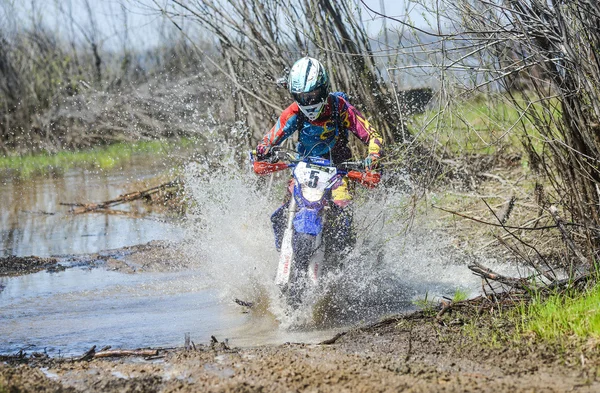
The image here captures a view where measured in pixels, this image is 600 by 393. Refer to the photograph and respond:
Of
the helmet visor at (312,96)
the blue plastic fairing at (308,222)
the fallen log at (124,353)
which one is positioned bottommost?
the fallen log at (124,353)

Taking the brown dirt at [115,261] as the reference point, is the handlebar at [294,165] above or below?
above

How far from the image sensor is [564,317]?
5.12m

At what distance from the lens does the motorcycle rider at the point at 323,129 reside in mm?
6723

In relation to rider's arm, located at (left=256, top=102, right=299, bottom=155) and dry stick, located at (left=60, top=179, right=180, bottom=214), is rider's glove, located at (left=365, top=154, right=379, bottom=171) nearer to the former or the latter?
rider's arm, located at (left=256, top=102, right=299, bottom=155)

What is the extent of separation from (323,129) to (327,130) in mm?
35

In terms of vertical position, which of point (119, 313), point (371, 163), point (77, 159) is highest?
point (77, 159)

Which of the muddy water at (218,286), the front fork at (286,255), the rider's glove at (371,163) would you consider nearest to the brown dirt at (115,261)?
the muddy water at (218,286)

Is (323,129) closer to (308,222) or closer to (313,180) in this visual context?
(313,180)

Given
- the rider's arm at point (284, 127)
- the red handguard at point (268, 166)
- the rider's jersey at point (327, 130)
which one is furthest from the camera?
the rider's arm at point (284, 127)

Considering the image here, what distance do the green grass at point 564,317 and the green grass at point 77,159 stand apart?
13.0 metres

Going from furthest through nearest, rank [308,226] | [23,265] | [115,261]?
[115,261] < [23,265] < [308,226]

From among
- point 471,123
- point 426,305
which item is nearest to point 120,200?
point 471,123

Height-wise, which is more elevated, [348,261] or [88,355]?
[348,261]

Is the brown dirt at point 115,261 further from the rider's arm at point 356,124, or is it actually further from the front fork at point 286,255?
the rider's arm at point 356,124
